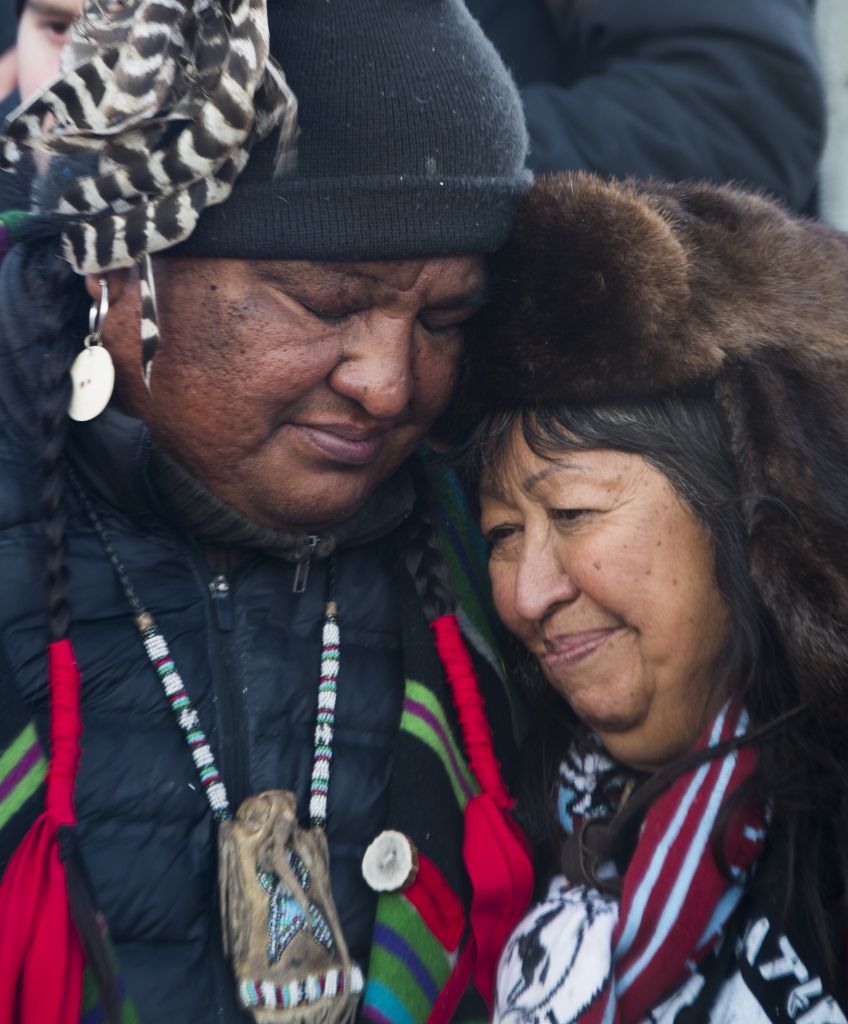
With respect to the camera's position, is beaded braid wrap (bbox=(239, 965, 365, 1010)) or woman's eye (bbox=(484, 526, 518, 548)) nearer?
beaded braid wrap (bbox=(239, 965, 365, 1010))

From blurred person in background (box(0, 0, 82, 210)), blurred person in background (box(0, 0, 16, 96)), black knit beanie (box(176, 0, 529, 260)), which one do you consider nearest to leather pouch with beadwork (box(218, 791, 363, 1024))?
black knit beanie (box(176, 0, 529, 260))

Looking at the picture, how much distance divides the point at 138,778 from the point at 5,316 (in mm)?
766

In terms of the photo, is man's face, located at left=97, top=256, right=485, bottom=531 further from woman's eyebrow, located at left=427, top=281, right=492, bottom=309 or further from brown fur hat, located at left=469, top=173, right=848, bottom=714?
brown fur hat, located at left=469, top=173, right=848, bottom=714

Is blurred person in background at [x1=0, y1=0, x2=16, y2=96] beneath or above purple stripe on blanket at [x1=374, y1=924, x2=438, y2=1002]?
above

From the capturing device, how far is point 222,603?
2.16m

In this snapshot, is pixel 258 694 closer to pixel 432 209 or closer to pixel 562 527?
pixel 562 527

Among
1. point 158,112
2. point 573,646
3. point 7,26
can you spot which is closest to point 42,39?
point 7,26

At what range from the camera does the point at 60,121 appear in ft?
6.58

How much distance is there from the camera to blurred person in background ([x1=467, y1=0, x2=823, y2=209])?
9.82ft

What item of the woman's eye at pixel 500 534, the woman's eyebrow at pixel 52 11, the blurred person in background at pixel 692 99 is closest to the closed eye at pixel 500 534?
the woman's eye at pixel 500 534

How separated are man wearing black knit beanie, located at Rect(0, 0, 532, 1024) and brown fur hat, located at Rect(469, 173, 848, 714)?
0.12m

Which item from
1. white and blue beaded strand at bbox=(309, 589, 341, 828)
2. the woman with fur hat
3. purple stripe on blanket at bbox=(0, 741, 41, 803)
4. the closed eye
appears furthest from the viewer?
the closed eye

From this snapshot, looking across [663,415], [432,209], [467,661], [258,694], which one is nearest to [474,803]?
[467,661]

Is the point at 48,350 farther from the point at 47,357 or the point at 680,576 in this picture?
the point at 680,576
